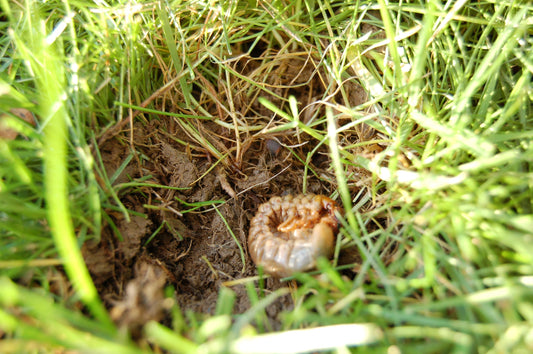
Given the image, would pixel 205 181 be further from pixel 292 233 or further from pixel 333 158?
pixel 333 158

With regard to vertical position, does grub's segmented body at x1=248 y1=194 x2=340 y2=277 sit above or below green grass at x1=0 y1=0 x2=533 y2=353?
below

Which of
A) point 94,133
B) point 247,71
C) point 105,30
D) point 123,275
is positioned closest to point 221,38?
point 247,71

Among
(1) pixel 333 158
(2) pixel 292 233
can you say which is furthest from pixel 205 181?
(1) pixel 333 158

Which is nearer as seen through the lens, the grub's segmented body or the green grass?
the green grass

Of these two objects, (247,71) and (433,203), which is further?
(247,71)

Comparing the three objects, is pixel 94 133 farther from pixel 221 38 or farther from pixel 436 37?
pixel 436 37
